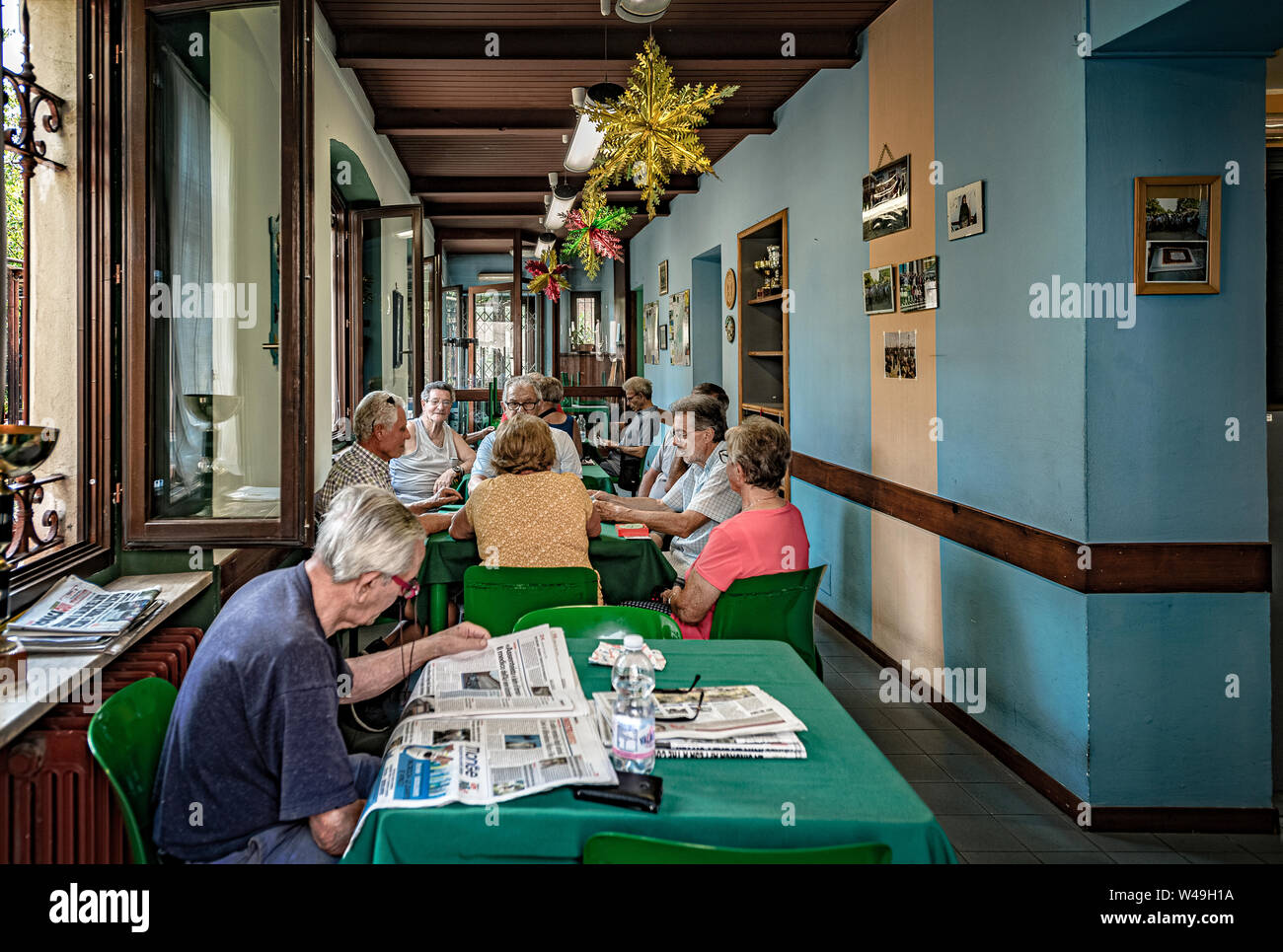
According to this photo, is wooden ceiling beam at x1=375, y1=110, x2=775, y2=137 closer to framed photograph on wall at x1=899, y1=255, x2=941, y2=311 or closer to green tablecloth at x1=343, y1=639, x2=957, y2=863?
framed photograph on wall at x1=899, y1=255, x2=941, y2=311

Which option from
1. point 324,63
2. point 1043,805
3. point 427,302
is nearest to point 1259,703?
point 1043,805

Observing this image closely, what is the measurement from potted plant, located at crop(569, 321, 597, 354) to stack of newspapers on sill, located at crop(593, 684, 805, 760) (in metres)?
14.9

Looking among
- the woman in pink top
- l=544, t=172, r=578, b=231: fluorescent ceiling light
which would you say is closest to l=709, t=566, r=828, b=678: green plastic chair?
the woman in pink top

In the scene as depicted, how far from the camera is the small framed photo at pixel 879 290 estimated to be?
5073mm

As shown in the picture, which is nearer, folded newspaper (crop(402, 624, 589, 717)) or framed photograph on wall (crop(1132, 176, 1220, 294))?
folded newspaper (crop(402, 624, 589, 717))

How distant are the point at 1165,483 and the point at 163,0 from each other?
12.5 ft

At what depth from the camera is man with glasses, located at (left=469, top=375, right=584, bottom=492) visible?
546 centimetres

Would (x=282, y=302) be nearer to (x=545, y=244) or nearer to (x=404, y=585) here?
(x=404, y=585)

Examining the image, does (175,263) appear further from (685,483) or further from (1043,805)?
(1043,805)

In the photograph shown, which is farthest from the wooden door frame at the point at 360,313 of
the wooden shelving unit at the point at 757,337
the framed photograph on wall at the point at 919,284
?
the framed photograph on wall at the point at 919,284

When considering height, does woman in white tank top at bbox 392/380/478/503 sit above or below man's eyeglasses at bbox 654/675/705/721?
above

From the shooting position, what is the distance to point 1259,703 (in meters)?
3.35

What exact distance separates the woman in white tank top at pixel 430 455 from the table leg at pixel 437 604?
1.37 meters

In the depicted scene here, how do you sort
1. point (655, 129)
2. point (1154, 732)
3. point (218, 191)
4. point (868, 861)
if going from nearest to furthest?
point (868, 861) → point (1154, 732) → point (218, 191) → point (655, 129)
